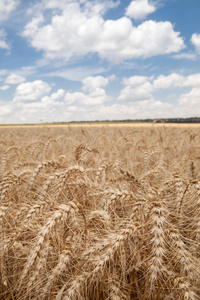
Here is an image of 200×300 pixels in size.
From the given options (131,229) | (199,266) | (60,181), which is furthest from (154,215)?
(60,181)

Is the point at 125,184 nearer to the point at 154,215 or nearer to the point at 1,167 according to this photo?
the point at 154,215

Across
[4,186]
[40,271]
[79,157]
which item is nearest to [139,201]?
[40,271]

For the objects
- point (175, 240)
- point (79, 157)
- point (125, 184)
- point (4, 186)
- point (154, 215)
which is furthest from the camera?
point (79, 157)

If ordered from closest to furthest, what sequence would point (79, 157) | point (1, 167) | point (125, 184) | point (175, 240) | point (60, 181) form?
1. point (175, 240)
2. point (60, 181)
3. point (125, 184)
4. point (79, 157)
5. point (1, 167)

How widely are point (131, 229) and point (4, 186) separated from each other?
3.70 ft

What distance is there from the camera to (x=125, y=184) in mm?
2217

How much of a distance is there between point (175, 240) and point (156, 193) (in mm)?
307

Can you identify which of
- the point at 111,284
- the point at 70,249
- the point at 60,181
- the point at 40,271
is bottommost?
the point at 111,284

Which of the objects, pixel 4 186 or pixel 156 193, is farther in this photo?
pixel 4 186

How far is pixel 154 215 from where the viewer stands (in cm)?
115

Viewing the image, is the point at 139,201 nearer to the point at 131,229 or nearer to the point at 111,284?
the point at 131,229

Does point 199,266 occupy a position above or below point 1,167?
below

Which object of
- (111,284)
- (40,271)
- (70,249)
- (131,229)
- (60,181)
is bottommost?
(111,284)

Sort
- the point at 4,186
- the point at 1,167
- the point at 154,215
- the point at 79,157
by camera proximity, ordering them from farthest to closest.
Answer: the point at 1,167, the point at 79,157, the point at 4,186, the point at 154,215
